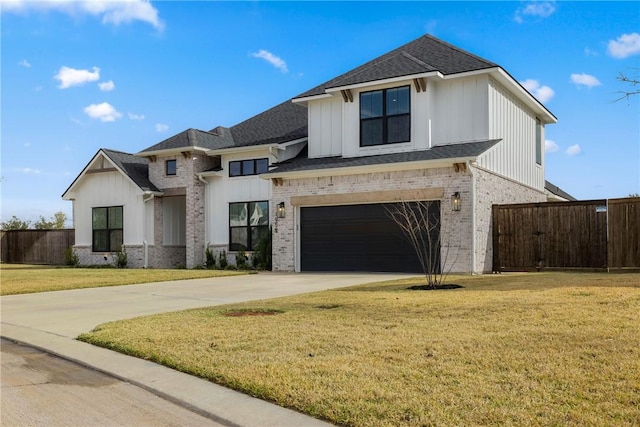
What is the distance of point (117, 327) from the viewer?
27.3 feet

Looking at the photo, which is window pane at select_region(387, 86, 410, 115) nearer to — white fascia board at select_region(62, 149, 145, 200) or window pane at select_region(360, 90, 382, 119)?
window pane at select_region(360, 90, 382, 119)

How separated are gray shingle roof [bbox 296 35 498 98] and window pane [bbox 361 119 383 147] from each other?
1.52 metres

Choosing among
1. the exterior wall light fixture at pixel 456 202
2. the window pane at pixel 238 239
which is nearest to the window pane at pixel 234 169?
the window pane at pixel 238 239

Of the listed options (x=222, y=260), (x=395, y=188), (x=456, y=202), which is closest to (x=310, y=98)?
(x=395, y=188)

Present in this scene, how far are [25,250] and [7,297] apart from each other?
70.0 ft

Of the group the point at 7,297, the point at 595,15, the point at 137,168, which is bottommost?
the point at 7,297

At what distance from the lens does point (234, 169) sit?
23875mm

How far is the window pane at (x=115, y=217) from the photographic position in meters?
26.1

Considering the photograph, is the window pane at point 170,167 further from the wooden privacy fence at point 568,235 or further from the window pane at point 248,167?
the wooden privacy fence at point 568,235

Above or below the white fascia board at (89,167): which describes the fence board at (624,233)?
below

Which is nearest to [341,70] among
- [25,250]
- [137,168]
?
[137,168]

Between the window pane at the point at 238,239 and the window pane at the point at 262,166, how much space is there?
2.57 m

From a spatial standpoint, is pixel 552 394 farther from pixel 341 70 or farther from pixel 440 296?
pixel 341 70

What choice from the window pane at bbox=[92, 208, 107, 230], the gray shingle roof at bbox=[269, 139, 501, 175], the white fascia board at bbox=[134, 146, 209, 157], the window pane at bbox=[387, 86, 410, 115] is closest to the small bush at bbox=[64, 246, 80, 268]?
the window pane at bbox=[92, 208, 107, 230]
